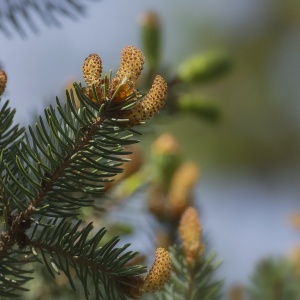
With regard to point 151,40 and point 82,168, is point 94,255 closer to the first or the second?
point 82,168

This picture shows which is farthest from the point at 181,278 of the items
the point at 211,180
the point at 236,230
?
the point at 211,180

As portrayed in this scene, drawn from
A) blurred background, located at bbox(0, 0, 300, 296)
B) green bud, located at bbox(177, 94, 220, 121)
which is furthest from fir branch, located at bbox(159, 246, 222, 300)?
blurred background, located at bbox(0, 0, 300, 296)

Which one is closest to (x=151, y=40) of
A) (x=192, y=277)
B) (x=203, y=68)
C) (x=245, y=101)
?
(x=203, y=68)

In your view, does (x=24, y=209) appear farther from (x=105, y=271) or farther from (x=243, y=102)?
(x=243, y=102)

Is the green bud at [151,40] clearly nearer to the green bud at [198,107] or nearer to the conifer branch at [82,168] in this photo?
the green bud at [198,107]

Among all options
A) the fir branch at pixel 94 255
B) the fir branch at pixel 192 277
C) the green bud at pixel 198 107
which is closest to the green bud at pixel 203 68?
the green bud at pixel 198 107

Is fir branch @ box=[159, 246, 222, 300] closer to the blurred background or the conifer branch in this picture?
the conifer branch
